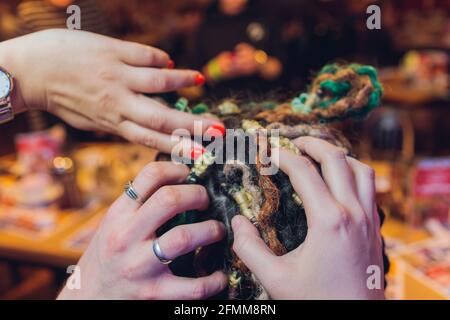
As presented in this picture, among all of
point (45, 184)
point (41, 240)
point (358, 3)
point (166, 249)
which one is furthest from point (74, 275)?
point (358, 3)

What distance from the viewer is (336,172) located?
0.63 m

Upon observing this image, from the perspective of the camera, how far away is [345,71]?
866 mm

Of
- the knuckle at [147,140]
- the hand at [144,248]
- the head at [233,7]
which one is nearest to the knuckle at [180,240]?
the hand at [144,248]

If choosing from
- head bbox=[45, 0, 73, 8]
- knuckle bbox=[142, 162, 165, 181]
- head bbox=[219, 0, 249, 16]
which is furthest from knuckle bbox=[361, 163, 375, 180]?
head bbox=[219, 0, 249, 16]

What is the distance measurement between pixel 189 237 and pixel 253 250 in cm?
11

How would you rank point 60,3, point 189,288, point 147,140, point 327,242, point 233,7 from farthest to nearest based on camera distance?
point 233,7
point 60,3
point 147,140
point 189,288
point 327,242

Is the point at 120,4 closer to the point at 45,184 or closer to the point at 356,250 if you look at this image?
the point at 45,184

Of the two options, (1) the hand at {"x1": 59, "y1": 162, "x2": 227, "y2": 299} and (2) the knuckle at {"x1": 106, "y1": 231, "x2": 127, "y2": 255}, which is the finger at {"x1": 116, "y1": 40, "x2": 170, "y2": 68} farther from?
(2) the knuckle at {"x1": 106, "y1": 231, "x2": 127, "y2": 255}

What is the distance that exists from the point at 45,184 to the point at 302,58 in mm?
2298

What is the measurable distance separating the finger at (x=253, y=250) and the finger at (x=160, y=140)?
180 mm

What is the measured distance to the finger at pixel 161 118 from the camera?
818mm

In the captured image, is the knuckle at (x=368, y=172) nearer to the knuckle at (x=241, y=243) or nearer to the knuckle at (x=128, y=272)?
the knuckle at (x=241, y=243)

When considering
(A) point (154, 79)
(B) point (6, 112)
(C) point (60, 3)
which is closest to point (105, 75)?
(A) point (154, 79)

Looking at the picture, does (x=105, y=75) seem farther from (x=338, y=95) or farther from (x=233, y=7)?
(x=233, y=7)
